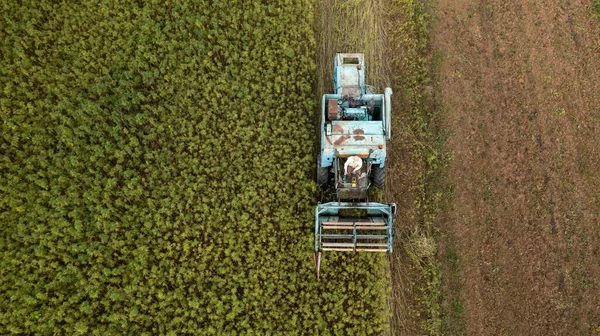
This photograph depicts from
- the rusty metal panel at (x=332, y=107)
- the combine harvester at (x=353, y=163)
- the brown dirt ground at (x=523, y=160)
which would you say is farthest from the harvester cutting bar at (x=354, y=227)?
the brown dirt ground at (x=523, y=160)

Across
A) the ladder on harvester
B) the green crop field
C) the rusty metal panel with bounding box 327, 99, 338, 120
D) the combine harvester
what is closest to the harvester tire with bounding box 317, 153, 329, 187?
the combine harvester

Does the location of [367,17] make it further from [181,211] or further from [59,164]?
[59,164]

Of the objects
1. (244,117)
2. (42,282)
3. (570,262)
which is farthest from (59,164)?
(570,262)

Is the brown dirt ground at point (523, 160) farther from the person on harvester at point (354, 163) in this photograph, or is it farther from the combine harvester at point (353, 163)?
the person on harvester at point (354, 163)

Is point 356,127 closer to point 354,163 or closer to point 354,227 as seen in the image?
point 354,163

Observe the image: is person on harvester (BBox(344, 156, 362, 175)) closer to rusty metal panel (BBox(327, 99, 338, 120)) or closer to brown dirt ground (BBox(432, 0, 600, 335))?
rusty metal panel (BBox(327, 99, 338, 120))
